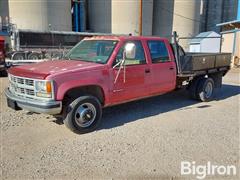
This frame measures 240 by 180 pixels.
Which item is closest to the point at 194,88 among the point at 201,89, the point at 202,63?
the point at 201,89

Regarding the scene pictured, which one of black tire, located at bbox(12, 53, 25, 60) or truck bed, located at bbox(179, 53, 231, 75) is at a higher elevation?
truck bed, located at bbox(179, 53, 231, 75)

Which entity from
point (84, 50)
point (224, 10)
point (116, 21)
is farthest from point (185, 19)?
point (84, 50)

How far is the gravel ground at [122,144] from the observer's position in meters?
3.79

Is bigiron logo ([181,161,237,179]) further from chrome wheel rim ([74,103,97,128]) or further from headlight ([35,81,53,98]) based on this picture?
headlight ([35,81,53,98])

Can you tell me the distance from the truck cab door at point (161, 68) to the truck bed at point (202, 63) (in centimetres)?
41

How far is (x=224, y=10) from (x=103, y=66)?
53186 mm

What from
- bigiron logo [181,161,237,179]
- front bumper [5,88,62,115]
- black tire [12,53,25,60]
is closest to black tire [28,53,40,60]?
black tire [12,53,25,60]

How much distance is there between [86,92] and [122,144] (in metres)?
→ 1.35

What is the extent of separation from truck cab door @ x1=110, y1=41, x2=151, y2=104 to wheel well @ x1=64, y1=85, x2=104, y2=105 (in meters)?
0.27

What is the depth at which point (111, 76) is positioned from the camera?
5.42 metres

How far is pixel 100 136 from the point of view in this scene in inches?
199

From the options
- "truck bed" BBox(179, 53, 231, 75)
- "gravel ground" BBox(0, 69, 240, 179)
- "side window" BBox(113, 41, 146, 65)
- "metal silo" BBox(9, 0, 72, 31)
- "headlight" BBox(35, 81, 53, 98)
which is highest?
"metal silo" BBox(9, 0, 72, 31)

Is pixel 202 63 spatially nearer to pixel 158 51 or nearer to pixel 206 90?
pixel 206 90

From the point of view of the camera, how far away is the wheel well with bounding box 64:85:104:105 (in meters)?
5.06
